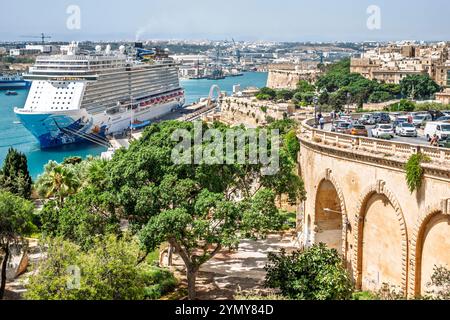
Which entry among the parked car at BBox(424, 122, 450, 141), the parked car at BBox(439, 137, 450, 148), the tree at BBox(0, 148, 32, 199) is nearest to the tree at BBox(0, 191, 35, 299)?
the tree at BBox(0, 148, 32, 199)

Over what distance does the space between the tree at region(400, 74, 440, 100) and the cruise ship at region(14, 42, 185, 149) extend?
40708 millimetres

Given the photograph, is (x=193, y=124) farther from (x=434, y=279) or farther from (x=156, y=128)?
(x=434, y=279)

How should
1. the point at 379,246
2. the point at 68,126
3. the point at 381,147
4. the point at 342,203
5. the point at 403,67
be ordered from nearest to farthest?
1. the point at 381,147
2. the point at 379,246
3. the point at 342,203
4. the point at 68,126
5. the point at 403,67

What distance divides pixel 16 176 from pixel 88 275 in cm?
2383

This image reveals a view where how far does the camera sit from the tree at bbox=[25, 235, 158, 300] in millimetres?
15930

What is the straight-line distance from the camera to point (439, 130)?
24156 mm

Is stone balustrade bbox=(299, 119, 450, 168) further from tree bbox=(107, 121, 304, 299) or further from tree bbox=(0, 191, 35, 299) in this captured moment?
tree bbox=(0, 191, 35, 299)

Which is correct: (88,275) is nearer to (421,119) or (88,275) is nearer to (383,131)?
(383,131)

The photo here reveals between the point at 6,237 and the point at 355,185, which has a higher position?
the point at 355,185

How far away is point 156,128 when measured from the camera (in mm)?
24453

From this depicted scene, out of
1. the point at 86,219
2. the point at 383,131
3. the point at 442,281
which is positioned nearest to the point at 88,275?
the point at 86,219
